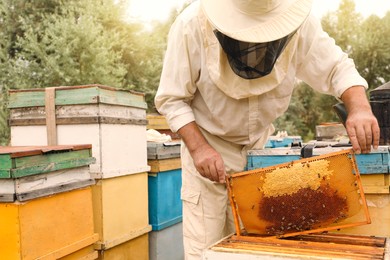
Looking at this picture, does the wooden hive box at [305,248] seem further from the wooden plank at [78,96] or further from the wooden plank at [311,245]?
the wooden plank at [78,96]

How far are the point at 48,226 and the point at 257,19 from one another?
157 centimetres

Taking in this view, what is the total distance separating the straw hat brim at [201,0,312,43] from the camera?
1.47 meters

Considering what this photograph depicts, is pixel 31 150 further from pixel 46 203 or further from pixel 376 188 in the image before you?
pixel 376 188

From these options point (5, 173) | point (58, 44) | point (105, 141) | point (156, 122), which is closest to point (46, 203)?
point (5, 173)

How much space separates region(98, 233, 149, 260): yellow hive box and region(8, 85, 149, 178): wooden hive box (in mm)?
544

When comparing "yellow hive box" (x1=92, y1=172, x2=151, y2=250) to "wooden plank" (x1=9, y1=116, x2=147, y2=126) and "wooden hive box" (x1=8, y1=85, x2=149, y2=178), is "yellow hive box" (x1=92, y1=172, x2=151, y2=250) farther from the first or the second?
"wooden plank" (x1=9, y1=116, x2=147, y2=126)

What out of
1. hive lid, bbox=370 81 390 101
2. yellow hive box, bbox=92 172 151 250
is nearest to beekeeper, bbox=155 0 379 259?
hive lid, bbox=370 81 390 101

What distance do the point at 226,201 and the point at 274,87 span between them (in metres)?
0.54

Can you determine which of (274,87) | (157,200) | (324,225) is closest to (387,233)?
(324,225)

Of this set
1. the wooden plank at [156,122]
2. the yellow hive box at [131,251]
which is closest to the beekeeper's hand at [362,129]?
the yellow hive box at [131,251]

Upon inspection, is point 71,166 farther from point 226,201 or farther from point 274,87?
point 274,87

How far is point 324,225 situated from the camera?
1.55m

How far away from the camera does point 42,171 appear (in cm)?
225

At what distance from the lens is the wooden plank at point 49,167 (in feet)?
6.93
